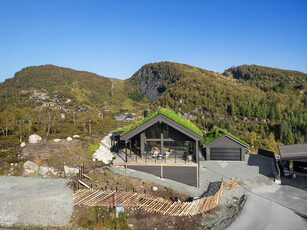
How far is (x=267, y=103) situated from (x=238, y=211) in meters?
140

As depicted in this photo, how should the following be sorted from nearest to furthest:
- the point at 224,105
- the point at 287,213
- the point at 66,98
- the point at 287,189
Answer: the point at 287,213 → the point at 287,189 → the point at 66,98 → the point at 224,105

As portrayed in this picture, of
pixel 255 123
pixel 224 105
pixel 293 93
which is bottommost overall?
pixel 255 123

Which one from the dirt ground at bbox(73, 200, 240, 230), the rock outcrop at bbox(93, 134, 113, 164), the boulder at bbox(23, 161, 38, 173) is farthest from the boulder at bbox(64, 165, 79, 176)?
the dirt ground at bbox(73, 200, 240, 230)

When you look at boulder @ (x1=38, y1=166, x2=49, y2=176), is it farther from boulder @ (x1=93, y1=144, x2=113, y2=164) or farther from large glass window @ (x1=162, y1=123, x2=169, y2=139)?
large glass window @ (x1=162, y1=123, x2=169, y2=139)

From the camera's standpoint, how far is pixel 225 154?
26.2 m

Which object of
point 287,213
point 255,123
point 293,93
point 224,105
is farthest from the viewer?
point 293,93

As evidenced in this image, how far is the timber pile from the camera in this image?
13.4 meters

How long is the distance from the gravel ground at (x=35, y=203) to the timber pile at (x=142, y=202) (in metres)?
1.14

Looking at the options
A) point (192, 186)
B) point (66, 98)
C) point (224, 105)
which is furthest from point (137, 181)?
point (224, 105)

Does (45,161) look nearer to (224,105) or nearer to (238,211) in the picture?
(238,211)

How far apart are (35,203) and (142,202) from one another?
731cm

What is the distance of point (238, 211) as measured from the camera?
1438cm

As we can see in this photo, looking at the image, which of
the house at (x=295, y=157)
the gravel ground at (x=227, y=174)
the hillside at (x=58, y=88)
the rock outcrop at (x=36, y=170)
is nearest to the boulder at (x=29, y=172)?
the rock outcrop at (x=36, y=170)

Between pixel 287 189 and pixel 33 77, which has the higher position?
pixel 33 77
